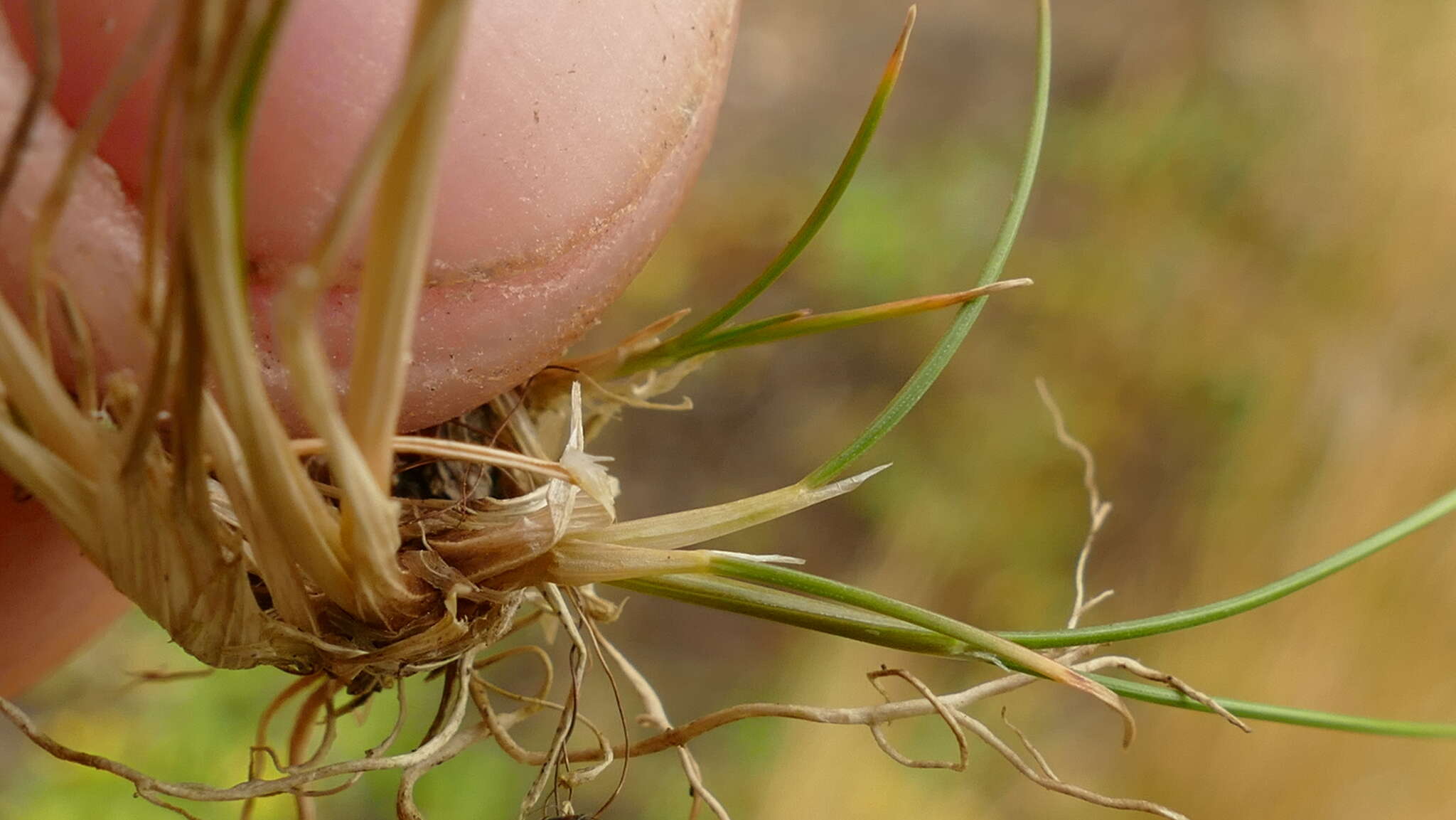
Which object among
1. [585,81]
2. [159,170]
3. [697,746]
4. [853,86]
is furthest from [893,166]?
[159,170]

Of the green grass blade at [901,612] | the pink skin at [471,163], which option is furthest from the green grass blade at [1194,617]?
the pink skin at [471,163]

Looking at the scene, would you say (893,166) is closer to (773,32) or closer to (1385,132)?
(773,32)

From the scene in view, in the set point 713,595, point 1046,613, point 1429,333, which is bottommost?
point 1046,613

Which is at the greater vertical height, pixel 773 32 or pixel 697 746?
pixel 773 32

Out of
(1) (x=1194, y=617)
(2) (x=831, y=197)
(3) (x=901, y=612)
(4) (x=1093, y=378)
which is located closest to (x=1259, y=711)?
(1) (x=1194, y=617)

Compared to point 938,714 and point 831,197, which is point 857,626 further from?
point 831,197

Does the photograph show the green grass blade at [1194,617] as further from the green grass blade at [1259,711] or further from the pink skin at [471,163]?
the pink skin at [471,163]
